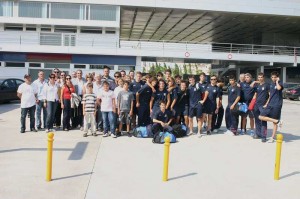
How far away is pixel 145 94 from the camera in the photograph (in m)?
9.57

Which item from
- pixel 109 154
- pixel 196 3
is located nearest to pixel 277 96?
pixel 109 154

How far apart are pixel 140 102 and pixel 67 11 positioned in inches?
811

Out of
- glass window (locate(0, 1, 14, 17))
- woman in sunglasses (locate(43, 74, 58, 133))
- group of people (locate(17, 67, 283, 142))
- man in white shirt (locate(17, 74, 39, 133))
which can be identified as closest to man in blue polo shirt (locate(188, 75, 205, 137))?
group of people (locate(17, 67, 283, 142))

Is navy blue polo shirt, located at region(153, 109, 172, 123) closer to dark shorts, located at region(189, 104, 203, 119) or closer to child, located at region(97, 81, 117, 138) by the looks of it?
dark shorts, located at region(189, 104, 203, 119)

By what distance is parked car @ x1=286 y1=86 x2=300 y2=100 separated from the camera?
1112 inches

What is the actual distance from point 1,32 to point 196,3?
16700mm

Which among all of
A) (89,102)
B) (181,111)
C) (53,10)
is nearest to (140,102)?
(181,111)

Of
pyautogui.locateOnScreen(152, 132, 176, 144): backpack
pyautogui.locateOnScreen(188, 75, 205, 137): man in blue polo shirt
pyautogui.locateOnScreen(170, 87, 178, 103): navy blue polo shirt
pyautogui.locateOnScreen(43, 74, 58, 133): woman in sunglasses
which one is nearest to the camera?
pyautogui.locateOnScreen(152, 132, 176, 144): backpack

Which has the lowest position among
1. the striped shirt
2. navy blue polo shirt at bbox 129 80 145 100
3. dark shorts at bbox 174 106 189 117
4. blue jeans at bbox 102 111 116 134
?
blue jeans at bbox 102 111 116 134

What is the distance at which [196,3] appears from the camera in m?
29.2

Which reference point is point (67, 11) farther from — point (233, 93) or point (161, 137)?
point (161, 137)

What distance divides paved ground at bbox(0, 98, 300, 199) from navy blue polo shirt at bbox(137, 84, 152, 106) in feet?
3.98

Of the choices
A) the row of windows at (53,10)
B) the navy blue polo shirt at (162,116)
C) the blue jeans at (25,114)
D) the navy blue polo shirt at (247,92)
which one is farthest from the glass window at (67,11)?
the navy blue polo shirt at (162,116)

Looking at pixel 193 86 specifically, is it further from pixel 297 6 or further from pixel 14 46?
pixel 297 6
